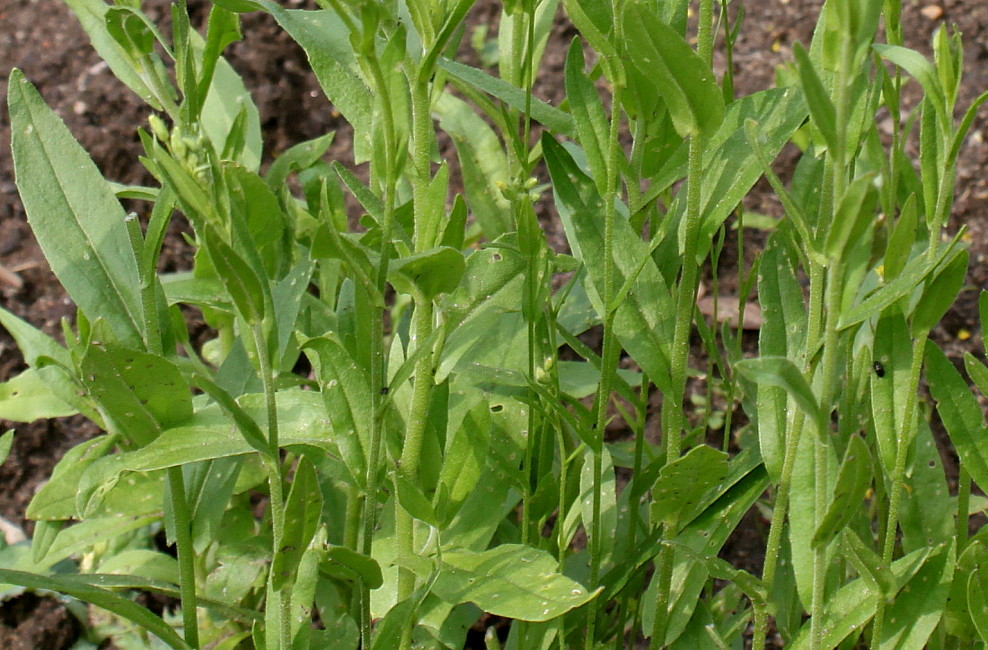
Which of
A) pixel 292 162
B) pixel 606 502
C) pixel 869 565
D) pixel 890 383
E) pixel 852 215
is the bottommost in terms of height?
pixel 606 502

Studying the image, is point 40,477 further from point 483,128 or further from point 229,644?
point 483,128

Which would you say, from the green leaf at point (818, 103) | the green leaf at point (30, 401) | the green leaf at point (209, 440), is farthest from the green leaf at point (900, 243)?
the green leaf at point (30, 401)

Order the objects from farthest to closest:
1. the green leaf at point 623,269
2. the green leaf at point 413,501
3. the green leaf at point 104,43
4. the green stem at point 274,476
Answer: the green leaf at point 104,43, the green leaf at point 623,269, the green leaf at point 413,501, the green stem at point 274,476

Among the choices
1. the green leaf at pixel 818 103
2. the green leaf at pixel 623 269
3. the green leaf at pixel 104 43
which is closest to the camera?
the green leaf at pixel 818 103

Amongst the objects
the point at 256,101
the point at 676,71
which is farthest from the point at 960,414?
the point at 256,101

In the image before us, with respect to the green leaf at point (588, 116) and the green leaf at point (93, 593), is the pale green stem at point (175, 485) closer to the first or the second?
the green leaf at point (93, 593)

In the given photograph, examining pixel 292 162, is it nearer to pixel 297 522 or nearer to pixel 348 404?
pixel 348 404

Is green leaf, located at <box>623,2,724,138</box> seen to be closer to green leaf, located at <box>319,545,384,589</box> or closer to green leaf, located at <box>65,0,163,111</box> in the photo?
green leaf, located at <box>319,545,384,589</box>
